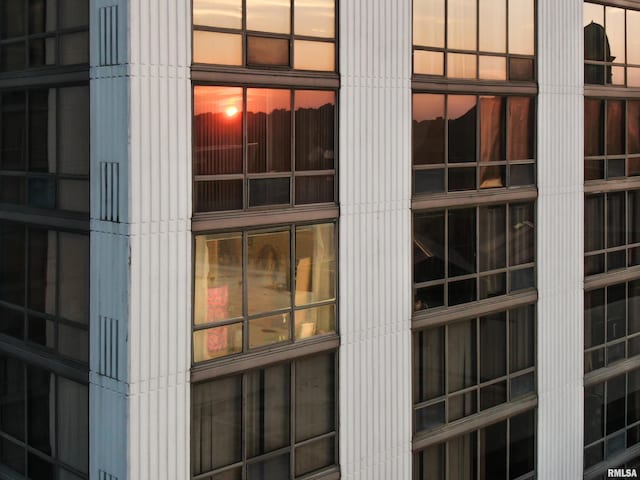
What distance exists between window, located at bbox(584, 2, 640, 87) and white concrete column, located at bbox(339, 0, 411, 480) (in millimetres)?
6104

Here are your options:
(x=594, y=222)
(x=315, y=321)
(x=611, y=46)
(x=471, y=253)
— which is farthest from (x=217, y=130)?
(x=611, y=46)

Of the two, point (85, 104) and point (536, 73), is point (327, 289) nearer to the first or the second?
point (85, 104)

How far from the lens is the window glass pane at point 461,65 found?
58.2 feet

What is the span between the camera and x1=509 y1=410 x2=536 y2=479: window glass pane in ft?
63.9

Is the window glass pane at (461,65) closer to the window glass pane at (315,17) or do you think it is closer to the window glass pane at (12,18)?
the window glass pane at (315,17)

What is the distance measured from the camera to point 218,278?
14.2 m

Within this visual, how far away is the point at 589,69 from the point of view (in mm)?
21062

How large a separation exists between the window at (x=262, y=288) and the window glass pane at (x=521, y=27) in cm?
618

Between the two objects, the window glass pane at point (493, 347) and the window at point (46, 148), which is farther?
the window glass pane at point (493, 347)

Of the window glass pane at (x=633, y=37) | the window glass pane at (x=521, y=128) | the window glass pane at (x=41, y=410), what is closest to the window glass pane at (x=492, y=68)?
the window glass pane at (x=521, y=128)

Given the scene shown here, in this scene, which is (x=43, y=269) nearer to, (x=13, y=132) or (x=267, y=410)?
(x=13, y=132)

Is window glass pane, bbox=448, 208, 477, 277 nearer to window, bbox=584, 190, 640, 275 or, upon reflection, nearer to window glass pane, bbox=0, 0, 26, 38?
window, bbox=584, 190, 640, 275

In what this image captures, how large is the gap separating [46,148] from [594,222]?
12.0m

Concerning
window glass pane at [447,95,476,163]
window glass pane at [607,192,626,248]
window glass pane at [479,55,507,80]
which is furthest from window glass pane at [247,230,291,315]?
window glass pane at [607,192,626,248]
